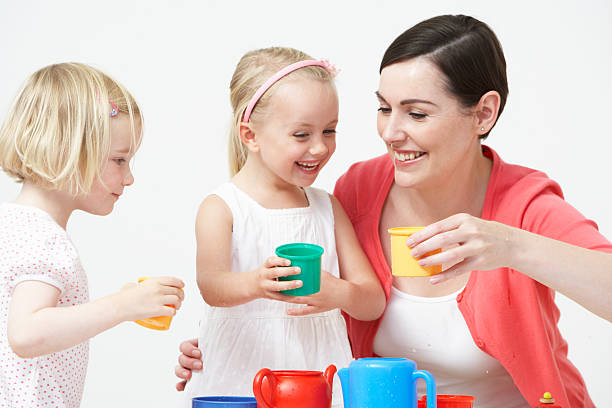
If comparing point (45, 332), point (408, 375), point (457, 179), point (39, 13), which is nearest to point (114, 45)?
point (39, 13)

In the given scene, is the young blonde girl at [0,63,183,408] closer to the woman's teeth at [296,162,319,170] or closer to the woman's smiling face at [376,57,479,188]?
the woman's teeth at [296,162,319,170]

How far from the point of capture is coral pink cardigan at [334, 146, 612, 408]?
227 cm

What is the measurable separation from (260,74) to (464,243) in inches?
34.9

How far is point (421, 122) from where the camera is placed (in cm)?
224

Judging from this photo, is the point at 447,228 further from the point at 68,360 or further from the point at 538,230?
the point at 68,360

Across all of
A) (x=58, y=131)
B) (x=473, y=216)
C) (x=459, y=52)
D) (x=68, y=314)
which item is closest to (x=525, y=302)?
(x=473, y=216)

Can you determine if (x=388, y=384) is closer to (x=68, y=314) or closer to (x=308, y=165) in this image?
(x=68, y=314)

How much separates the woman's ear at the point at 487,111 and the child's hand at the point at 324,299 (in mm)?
698

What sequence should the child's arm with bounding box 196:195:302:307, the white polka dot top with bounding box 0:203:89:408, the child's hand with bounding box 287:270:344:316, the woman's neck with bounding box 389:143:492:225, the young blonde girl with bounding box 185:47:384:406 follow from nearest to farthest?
the white polka dot top with bounding box 0:203:89:408 → the child's arm with bounding box 196:195:302:307 → the child's hand with bounding box 287:270:344:316 → the young blonde girl with bounding box 185:47:384:406 → the woman's neck with bounding box 389:143:492:225

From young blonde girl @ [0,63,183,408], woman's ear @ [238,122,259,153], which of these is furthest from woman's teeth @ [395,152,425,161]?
young blonde girl @ [0,63,183,408]

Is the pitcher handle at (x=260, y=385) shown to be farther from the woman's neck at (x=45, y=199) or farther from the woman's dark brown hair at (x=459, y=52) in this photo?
the woman's dark brown hair at (x=459, y=52)

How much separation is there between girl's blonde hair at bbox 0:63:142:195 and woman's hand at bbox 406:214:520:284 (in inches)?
34.9

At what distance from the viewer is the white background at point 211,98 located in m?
3.86

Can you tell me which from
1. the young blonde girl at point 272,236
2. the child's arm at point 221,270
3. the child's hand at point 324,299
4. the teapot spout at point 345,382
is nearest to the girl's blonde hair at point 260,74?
the young blonde girl at point 272,236
